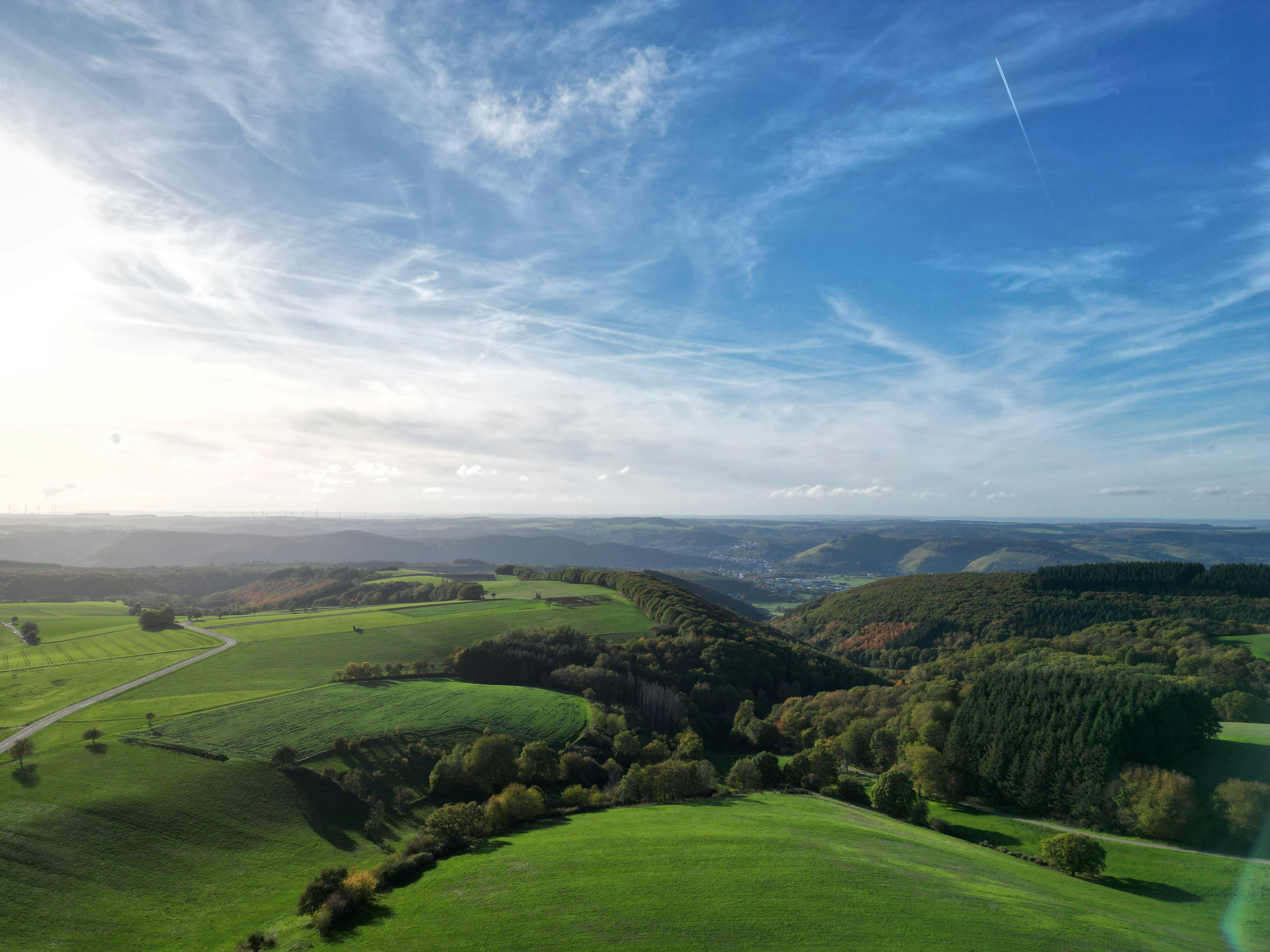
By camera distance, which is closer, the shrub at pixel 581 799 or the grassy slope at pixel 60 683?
the shrub at pixel 581 799

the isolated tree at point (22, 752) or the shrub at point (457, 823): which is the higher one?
the isolated tree at point (22, 752)

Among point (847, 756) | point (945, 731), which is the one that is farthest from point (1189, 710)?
point (847, 756)

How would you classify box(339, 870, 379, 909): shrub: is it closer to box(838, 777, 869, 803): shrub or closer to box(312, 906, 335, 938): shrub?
box(312, 906, 335, 938): shrub

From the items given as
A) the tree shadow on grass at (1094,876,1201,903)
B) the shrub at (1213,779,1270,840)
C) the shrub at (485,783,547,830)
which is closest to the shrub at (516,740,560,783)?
the shrub at (485,783,547,830)

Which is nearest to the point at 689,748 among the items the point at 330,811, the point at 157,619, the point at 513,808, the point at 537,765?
the point at 537,765

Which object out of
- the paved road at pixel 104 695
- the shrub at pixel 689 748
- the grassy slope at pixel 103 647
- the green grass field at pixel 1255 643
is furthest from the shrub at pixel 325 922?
the green grass field at pixel 1255 643

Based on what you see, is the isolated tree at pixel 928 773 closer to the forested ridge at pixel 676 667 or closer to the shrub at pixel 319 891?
the forested ridge at pixel 676 667

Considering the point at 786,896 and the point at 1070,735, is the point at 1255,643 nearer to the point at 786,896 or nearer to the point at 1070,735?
the point at 1070,735
